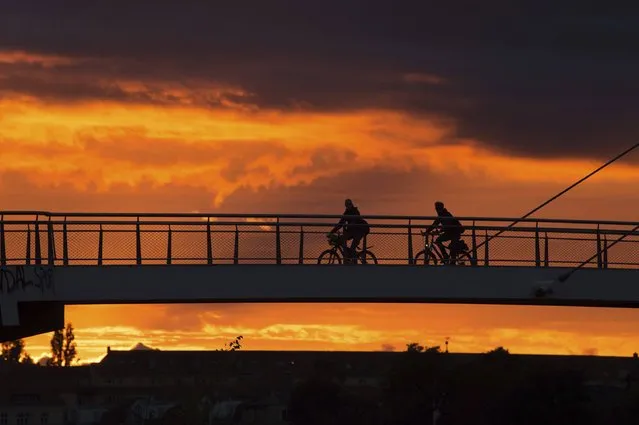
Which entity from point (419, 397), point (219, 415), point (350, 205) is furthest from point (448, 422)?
point (350, 205)

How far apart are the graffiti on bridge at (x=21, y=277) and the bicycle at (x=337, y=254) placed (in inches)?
274

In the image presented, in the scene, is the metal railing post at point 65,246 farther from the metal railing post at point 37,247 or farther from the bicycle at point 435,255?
the bicycle at point 435,255

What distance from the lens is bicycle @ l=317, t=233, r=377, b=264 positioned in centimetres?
4944

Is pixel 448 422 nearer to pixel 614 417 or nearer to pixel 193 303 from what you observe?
pixel 614 417

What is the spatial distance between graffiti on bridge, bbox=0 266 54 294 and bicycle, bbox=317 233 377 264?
6.95 meters

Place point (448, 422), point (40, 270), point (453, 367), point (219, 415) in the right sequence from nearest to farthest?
point (40, 270)
point (448, 422)
point (453, 367)
point (219, 415)

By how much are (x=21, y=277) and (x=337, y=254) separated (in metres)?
7.97

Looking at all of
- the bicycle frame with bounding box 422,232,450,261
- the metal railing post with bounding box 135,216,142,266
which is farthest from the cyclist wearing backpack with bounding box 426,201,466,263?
the metal railing post with bounding box 135,216,142,266

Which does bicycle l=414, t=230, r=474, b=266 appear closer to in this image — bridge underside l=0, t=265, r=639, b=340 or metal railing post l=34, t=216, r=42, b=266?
bridge underside l=0, t=265, r=639, b=340

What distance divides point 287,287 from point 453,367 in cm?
12814

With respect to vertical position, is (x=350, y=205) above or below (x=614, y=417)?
above

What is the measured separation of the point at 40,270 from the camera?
1903 inches

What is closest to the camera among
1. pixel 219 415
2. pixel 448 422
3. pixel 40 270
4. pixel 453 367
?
pixel 40 270

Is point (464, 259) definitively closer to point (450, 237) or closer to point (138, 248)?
point (450, 237)
